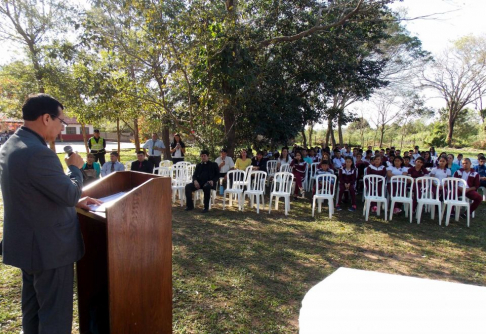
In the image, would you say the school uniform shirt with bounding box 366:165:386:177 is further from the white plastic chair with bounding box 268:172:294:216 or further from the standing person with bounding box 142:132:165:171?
the standing person with bounding box 142:132:165:171

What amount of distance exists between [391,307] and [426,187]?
636 centimetres

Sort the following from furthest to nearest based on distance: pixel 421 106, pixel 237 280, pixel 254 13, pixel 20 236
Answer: pixel 421 106 → pixel 254 13 → pixel 237 280 → pixel 20 236

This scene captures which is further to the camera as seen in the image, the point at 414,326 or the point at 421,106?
the point at 421,106

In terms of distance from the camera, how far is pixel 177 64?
25.7 feet

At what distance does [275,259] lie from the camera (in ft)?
14.7

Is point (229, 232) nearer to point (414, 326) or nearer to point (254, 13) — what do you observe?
point (414, 326)

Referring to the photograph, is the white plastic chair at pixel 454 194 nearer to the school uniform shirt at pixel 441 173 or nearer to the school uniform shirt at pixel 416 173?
the school uniform shirt at pixel 441 173

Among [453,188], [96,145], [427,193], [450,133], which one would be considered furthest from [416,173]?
[450,133]

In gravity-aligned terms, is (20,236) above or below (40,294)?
above

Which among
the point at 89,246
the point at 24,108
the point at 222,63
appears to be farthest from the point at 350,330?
the point at 222,63

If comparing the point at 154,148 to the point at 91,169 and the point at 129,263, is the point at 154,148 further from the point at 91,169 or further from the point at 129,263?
the point at 129,263

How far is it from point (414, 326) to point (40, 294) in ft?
6.40

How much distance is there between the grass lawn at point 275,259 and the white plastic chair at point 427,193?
317mm

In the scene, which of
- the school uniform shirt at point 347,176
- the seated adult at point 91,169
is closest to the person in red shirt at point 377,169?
the school uniform shirt at point 347,176
